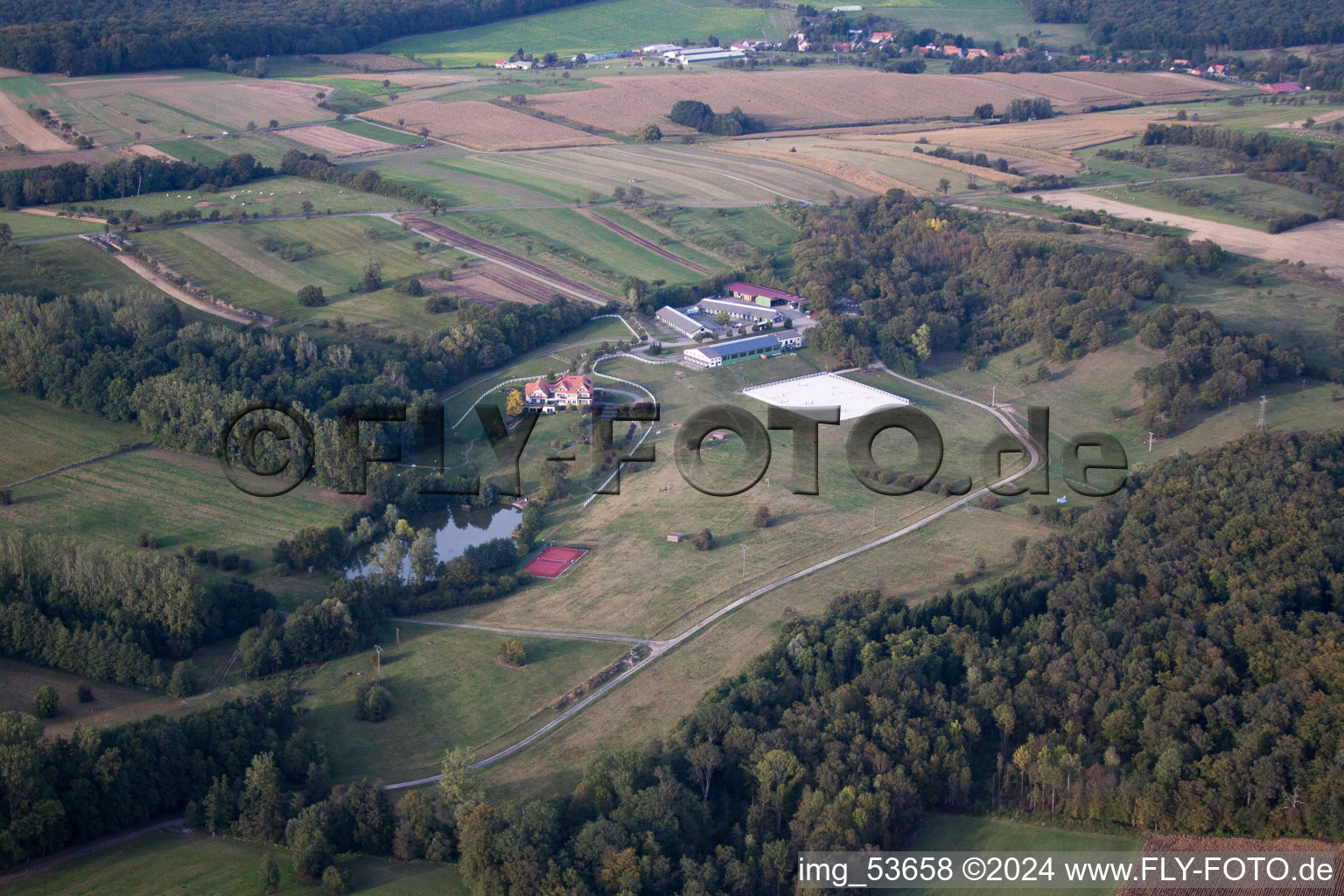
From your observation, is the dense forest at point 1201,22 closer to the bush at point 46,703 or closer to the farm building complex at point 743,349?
the farm building complex at point 743,349

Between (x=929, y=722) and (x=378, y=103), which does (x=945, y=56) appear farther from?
(x=929, y=722)

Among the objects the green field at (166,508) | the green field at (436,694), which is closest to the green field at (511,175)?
the green field at (166,508)

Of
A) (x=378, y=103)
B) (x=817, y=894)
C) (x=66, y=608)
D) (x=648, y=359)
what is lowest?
(x=817, y=894)

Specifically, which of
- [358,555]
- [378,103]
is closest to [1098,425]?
[358,555]

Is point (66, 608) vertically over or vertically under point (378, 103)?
under

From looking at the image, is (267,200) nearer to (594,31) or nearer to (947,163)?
(947,163)

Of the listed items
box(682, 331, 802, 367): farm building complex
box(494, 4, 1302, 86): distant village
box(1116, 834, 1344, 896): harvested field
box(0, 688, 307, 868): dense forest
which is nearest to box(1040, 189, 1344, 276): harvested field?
box(682, 331, 802, 367): farm building complex

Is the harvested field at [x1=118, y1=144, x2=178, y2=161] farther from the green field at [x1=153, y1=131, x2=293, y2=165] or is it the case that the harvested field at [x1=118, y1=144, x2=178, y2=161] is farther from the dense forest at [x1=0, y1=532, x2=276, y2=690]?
the dense forest at [x1=0, y1=532, x2=276, y2=690]
